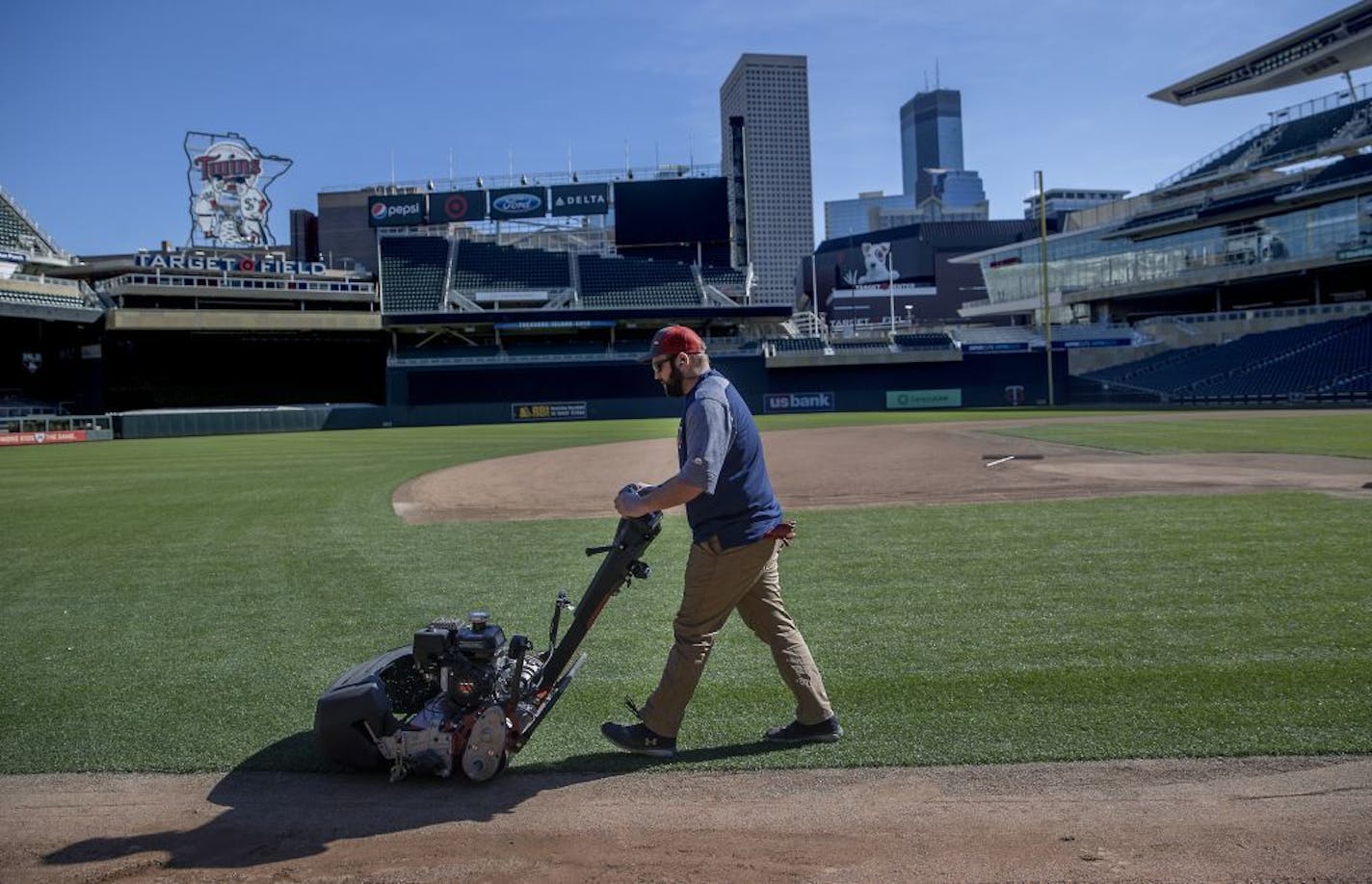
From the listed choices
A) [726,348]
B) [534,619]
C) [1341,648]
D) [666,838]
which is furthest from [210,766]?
[726,348]

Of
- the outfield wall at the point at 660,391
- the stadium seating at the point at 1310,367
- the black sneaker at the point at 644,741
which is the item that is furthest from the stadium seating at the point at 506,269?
the black sneaker at the point at 644,741

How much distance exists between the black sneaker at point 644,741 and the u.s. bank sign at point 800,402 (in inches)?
2104

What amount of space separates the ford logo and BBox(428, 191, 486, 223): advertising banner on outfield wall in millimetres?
1005

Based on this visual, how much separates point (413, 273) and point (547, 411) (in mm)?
14969

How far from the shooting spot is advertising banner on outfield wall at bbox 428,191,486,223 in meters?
66.2

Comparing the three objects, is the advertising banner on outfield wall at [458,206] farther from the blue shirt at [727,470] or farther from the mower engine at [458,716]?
the mower engine at [458,716]

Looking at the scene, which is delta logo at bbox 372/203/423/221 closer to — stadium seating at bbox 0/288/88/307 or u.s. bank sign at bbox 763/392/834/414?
stadium seating at bbox 0/288/88/307

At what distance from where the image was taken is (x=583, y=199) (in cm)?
6675

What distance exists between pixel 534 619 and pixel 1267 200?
201ft

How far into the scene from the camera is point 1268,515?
10977 millimetres

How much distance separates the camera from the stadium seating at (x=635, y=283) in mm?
62844

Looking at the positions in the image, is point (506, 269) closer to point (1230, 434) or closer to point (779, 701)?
point (1230, 434)

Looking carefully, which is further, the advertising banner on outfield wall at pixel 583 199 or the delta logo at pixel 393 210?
the advertising banner on outfield wall at pixel 583 199

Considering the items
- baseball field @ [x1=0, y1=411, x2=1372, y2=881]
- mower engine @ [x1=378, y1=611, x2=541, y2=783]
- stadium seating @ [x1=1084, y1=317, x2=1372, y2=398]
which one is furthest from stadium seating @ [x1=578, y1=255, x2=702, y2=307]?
mower engine @ [x1=378, y1=611, x2=541, y2=783]
